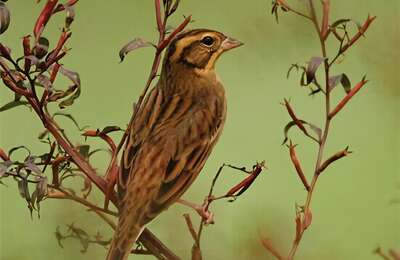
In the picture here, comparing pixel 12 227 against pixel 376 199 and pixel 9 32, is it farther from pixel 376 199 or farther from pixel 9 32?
pixel 376 199

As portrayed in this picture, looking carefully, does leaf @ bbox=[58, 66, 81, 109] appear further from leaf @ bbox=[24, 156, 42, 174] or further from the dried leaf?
the dried leaf

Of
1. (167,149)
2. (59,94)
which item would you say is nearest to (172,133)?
(167,149)

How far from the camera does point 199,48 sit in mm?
→ 803

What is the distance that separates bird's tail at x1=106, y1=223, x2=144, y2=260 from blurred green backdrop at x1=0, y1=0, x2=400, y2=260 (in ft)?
0.36

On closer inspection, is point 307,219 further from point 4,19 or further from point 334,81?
point 4,19

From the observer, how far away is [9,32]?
2.93ft

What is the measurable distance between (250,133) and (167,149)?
0.47 ft

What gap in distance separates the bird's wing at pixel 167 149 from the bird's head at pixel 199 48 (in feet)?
0.12

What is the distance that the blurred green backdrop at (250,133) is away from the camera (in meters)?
0.87

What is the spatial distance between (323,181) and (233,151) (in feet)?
0.40

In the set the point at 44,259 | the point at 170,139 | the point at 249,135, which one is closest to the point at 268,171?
the point at 249,135

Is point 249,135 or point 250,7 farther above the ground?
point 250,7

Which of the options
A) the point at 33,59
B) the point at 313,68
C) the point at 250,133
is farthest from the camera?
the point at 250,133

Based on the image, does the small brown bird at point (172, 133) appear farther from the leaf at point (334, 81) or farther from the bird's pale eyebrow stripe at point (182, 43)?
the leaf at point (334, 81)
